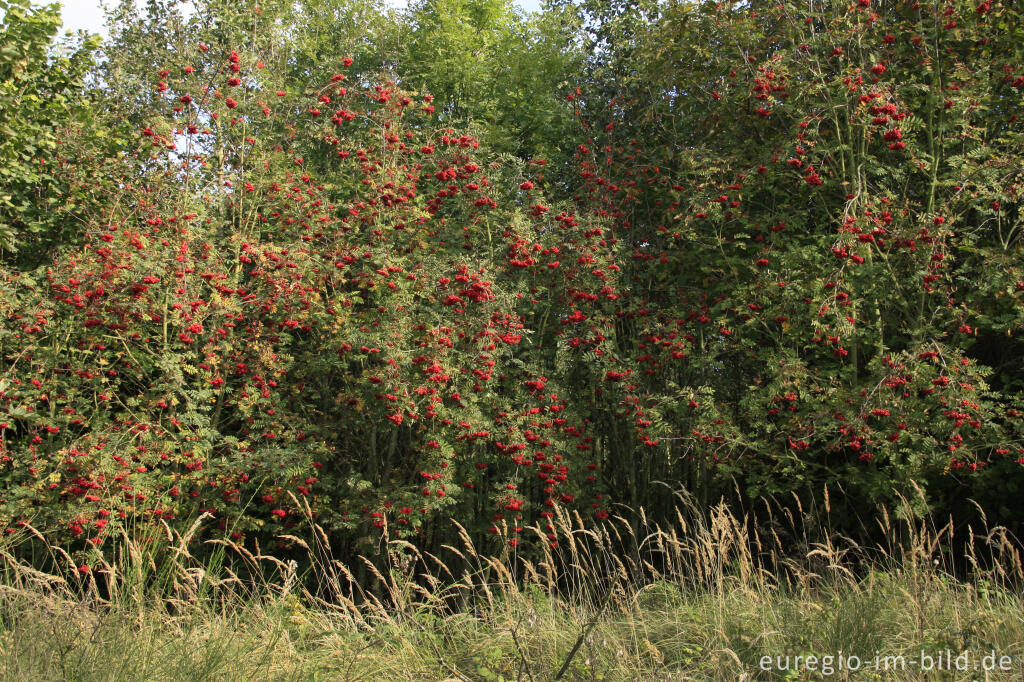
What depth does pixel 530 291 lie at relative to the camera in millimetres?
7656

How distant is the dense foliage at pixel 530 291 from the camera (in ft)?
19.5

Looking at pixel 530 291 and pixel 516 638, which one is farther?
pixel 530 291

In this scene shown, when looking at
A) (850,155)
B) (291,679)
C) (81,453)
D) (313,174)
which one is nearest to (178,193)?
(313,174)

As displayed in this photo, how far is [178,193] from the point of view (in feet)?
23.1

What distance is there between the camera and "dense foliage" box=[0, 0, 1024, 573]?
5938 mm

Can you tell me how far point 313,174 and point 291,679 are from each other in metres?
6.70

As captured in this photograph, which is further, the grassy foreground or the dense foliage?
the dense foliage

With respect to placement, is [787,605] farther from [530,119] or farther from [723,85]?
[530,119]

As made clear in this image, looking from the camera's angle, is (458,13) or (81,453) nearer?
(81,453)

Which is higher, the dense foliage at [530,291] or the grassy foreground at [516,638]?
the dense foliage at [530,291]

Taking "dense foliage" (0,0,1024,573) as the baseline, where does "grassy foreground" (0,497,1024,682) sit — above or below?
below

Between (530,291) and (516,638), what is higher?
(530,291)

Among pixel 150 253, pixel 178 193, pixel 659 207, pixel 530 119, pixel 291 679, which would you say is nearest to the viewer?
pixel 291 679

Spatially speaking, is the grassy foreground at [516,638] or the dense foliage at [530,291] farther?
the dense foliage at [530,291]
